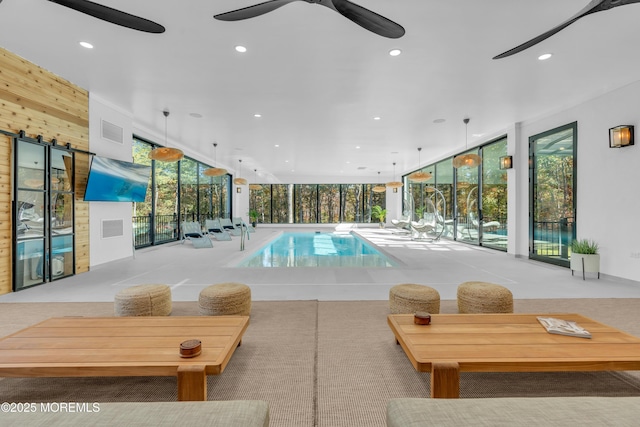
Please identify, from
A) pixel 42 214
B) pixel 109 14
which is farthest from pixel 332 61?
pixel 42 214

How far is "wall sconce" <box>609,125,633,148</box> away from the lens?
4.71 m

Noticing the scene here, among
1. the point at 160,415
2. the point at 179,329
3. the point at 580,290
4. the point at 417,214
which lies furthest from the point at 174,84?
the point at 417,214

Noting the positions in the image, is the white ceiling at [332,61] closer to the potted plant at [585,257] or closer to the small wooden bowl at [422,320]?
the potted plant at [585,257]

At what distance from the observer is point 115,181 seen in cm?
595

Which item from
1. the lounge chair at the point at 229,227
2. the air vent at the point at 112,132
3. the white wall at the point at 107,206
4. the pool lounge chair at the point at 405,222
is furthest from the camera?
the pool lounge chair at the point at 405,222

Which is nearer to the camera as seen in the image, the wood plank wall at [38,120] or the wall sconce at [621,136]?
the wood plank wall at [38,120]

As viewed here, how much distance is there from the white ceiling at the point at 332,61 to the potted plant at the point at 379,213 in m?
10.3

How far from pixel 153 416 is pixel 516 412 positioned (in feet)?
4.47

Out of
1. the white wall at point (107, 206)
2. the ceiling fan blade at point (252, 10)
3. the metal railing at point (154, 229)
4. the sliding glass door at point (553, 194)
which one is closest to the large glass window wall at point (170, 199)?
the metal railing at point (154, 229)

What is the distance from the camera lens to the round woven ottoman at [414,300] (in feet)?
10.0

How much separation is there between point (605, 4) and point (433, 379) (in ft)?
9.94

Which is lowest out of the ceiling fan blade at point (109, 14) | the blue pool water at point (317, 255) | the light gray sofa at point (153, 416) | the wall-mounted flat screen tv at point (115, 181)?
the blue pool water at point (317, 255)

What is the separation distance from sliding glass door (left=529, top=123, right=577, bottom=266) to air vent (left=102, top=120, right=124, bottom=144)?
8.97 meters

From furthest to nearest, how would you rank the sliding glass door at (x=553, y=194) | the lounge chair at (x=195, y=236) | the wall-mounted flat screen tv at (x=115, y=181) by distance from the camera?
1. the lounge chair at (x=195, y=236)
2. the sliding glass door at (x=553, y=194)
3. the wall-mounted flat screen tv at (x=115, y=181)
